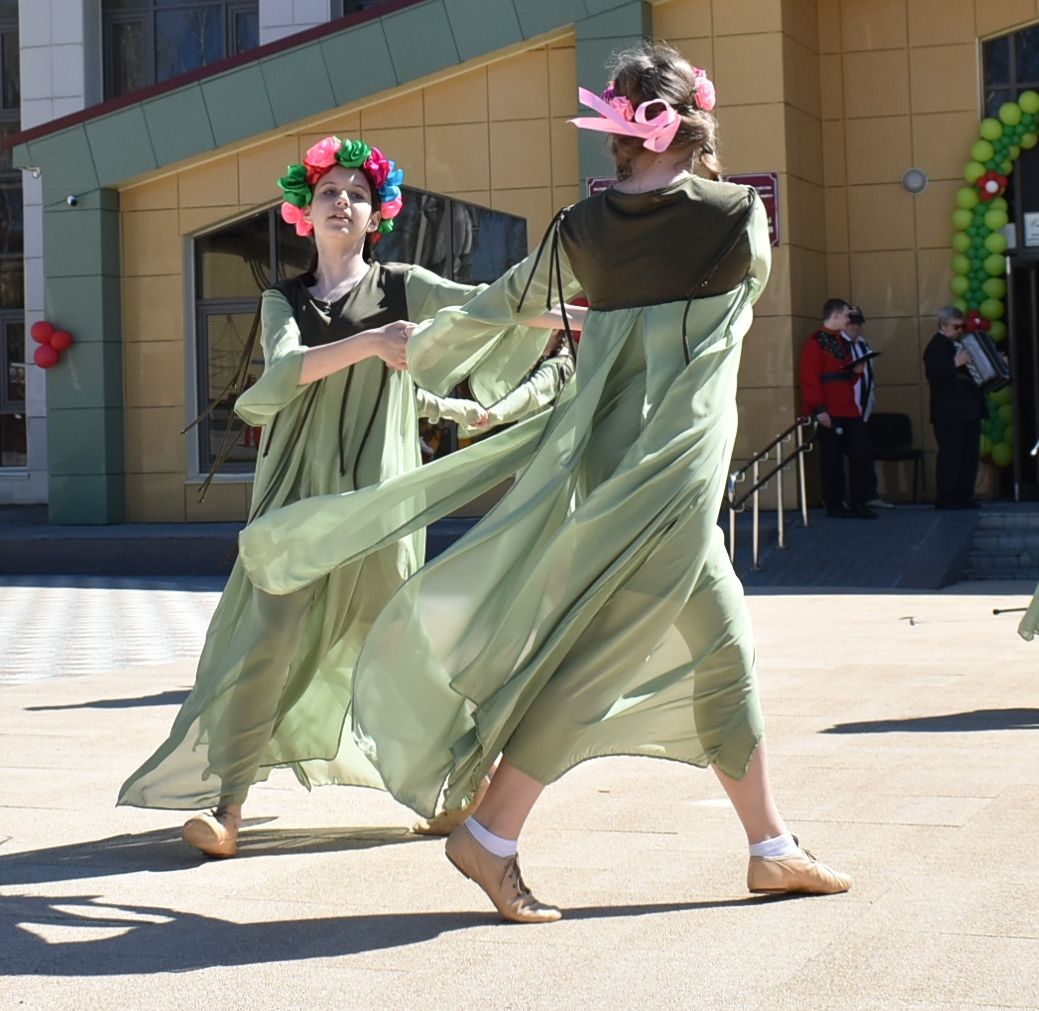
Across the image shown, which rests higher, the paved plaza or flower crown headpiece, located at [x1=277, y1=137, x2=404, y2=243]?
flower crown headpiece, located at [x1=277, y1=137, x2=404, y2=243]

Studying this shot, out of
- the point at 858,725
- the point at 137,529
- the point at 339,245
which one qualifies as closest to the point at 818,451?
the point at 137,529

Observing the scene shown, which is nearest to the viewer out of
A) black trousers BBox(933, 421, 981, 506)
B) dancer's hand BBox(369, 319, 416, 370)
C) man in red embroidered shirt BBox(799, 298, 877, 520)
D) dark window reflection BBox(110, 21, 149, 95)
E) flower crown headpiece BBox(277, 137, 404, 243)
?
dancer's hand BBox(369, 319, 416, 370)

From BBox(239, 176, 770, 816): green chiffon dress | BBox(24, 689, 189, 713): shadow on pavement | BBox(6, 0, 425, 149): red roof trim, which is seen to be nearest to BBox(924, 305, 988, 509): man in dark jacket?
BBox(6, 0, 425, 149): red roof trim

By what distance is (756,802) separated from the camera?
13.8ft

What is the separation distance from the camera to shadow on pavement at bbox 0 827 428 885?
4754 mm

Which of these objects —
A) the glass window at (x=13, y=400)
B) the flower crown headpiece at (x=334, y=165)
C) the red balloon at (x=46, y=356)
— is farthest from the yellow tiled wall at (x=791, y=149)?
the flower crown headpiece at (x=334, y=165)

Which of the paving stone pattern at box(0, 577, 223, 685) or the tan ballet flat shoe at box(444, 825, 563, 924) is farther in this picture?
the paving stone pattern at box(0, 577, 223, 685)

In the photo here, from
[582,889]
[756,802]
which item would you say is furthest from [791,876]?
[582,889]

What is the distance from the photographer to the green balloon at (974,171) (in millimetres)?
19078

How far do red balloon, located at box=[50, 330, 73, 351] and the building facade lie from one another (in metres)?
0.11

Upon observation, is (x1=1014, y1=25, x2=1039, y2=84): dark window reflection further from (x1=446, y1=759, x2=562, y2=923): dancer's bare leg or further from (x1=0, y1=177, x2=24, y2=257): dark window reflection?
(x1=446, y1=759, x2=562, y2=923): dancer's bare leg

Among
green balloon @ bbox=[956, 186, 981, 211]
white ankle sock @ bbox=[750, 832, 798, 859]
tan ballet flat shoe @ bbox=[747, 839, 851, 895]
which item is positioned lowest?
tan ballet flat shoe @ bbox=[747, 839, 851, 895]

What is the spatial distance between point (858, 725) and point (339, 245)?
290cm

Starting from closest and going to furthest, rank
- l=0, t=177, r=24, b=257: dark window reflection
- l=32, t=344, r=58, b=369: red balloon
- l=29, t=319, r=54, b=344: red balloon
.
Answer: l=29, t=319, r=54, b=344: red balloon, l=32, t=344, r=58, b=369: red balloon, l=0, t=177, r=24, b=257: dark window reflection
